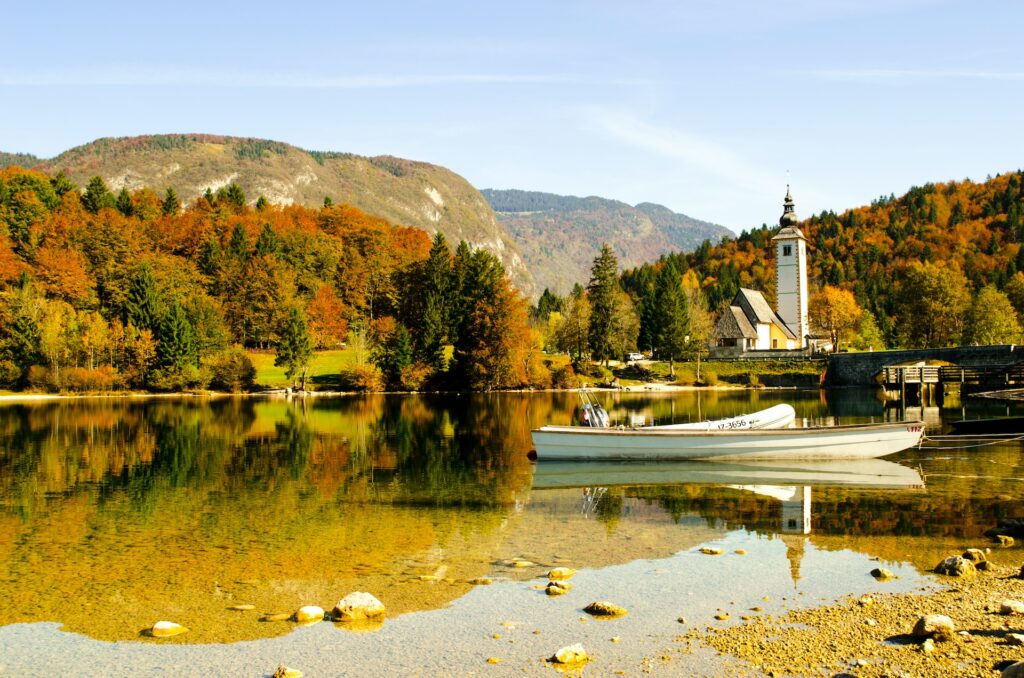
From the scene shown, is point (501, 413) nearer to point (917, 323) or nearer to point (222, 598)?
point (222, 598)

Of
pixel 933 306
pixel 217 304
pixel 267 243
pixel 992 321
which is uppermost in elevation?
pixel 267 243

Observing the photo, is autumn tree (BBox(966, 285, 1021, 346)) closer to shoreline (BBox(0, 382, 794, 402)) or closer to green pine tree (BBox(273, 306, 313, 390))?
shoreline (BBox(0, 382, 794, 402))

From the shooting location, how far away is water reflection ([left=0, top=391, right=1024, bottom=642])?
14648 millimetres

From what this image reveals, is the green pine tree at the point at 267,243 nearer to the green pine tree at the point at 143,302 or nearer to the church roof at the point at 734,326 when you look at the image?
the green pine tree at the point at 143,302

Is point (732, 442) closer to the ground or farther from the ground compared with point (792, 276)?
closer to the ground

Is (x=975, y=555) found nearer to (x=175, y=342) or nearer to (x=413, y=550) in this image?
(x=413, y=550)

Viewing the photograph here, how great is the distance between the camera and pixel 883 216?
159000 millimetres

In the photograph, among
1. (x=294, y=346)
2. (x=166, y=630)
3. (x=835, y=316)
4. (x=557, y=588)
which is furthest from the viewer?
(x=835, y=316)

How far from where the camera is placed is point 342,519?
21016 mm

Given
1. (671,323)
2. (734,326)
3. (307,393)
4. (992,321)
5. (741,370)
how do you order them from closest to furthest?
(307,393) → (992,321) → (741,370) → (671,323) → (734,326)

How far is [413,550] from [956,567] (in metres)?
10.7

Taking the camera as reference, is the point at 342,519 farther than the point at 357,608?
Yes

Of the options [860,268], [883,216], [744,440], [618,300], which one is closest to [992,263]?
[860,268]

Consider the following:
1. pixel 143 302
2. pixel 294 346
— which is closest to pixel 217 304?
pixel 143 302
